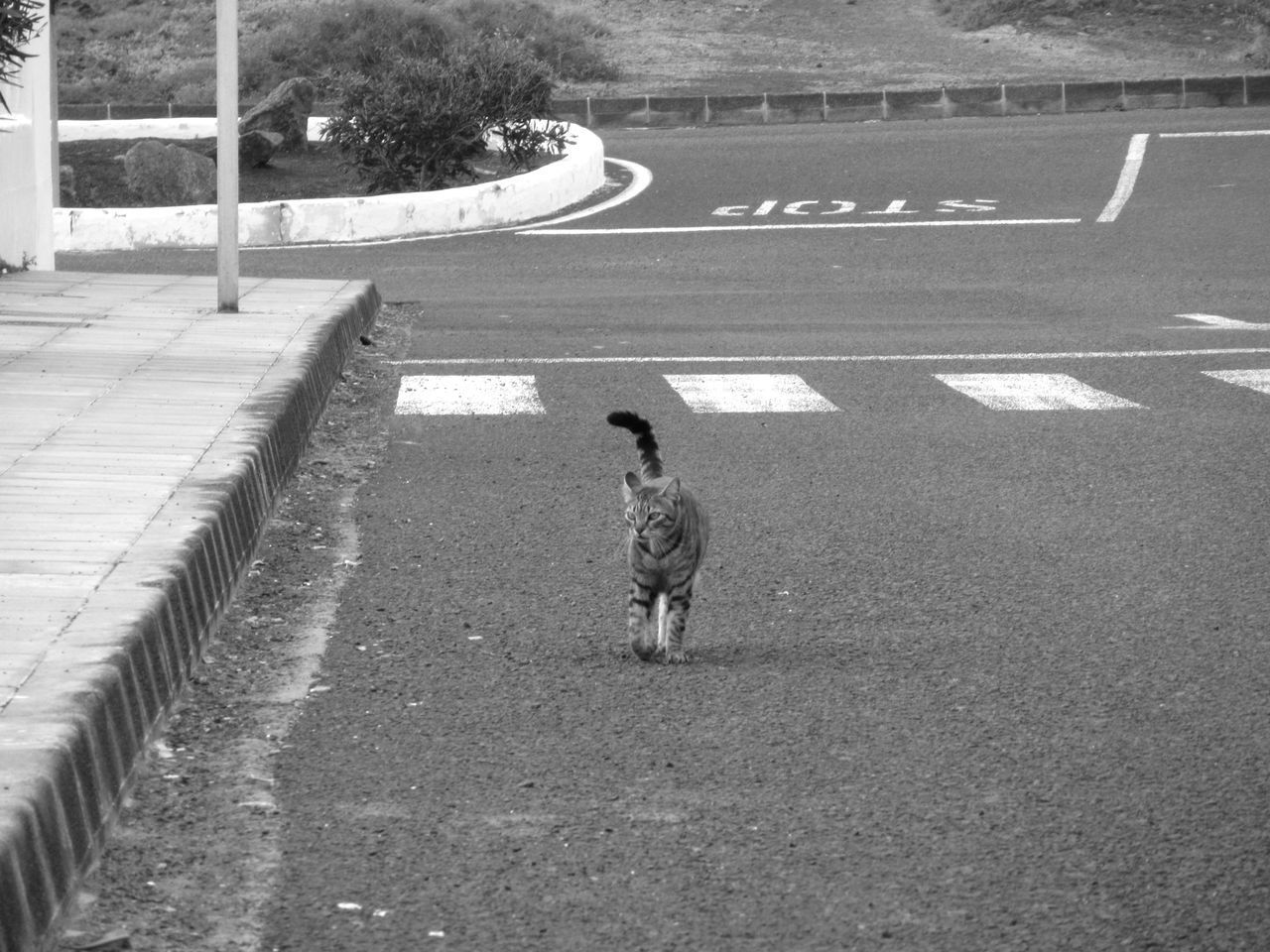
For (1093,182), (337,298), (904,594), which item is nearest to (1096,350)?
(337,298)

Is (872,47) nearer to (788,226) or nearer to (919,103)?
(919,103)

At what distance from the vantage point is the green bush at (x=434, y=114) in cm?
2417

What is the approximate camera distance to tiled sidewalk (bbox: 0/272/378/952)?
425 centimetres

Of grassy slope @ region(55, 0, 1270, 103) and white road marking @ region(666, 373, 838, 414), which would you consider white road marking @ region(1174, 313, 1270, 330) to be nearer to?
white road marking @ region(666, 373, 838, 414)

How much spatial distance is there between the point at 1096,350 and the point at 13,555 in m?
8.93

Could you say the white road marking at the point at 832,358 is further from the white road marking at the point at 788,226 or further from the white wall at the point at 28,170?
the white road marking at the point at 788,226

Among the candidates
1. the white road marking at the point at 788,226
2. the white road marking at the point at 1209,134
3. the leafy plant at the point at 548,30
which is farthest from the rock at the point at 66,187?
the white road marking at the point at 1209,134

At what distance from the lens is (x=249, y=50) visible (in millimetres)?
39344

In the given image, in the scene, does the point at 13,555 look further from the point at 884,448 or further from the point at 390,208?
the point at 390,208

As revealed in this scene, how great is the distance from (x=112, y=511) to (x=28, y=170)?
11.2 metres

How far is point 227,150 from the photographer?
44.0ft

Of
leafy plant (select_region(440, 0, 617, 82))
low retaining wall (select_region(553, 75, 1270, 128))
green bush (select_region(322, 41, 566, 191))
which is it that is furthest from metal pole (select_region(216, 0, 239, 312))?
leafy plant (select_region(440, 0, 617, 82))

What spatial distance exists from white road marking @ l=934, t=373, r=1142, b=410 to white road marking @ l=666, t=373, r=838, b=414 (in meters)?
0.93

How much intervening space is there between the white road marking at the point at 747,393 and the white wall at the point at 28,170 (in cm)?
690
